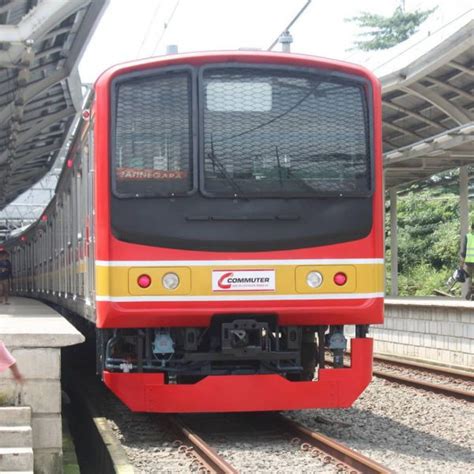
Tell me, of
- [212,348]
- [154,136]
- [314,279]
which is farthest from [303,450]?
[154,136]

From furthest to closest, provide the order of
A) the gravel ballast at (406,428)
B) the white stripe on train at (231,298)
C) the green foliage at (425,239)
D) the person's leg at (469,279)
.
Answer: the green foliage at (425,239), the person's leg at (469,279), the white stripe on train at (231,298), the gravel ballast at (406,428)

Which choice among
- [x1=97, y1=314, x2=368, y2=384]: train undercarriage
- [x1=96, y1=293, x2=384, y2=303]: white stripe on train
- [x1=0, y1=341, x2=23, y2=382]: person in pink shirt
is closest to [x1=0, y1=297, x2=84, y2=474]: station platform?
[x1=0, y1=341, x2=23, y2=382]: person in pink shirt

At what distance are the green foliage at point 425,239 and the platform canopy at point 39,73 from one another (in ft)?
41.6

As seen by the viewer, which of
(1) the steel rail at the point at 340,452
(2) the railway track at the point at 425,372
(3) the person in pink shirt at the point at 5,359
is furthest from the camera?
(2) the railway track at the point at 425,372

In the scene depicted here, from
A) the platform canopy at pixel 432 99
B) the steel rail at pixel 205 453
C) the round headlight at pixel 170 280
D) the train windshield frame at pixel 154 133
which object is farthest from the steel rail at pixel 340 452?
the platform canopy at pixel 432 99

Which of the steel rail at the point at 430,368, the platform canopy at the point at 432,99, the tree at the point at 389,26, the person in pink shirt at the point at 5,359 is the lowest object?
the steel rail at the point at 430,368

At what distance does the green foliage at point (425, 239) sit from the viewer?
1230 inches

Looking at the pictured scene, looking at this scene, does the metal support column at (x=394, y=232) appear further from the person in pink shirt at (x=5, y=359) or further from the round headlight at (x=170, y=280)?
the person in pink shirt at (x=5, y=359)

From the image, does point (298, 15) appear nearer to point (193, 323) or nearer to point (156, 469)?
point (193, 323)

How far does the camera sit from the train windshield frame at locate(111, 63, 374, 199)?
753 cm

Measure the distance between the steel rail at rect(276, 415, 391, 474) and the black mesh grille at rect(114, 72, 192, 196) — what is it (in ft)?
6.88

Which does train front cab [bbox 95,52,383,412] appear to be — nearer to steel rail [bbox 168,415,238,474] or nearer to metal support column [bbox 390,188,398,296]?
steel rail [bbox 168,415,238,474]

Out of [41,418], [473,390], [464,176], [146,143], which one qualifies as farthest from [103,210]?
[464,176]

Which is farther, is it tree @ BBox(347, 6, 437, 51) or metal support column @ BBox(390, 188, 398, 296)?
tree @ BBox(347, 6, 437, 51)
